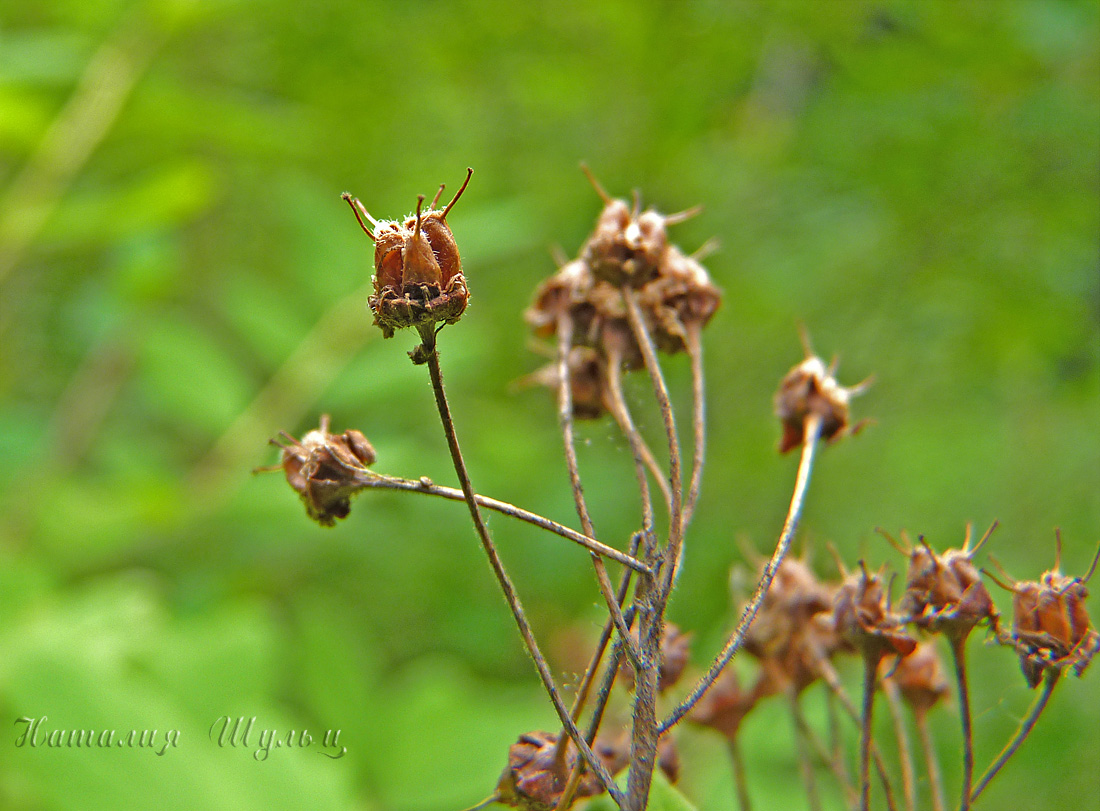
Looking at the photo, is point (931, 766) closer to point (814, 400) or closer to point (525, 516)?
point (814, 400)

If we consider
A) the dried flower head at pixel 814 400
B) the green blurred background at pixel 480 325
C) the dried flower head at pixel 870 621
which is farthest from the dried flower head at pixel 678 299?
the green blurred background at pixel 480 325

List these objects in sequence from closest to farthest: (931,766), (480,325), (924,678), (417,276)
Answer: (417,276) → (931,766) → (924,678) → (480,325)

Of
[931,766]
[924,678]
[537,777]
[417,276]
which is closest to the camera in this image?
[417,276]

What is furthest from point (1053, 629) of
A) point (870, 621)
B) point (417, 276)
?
point (417, 276)

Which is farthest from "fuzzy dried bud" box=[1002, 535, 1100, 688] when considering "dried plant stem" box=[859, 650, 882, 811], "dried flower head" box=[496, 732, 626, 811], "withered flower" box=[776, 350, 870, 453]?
"dried flower head" box=[496, 732, 626, 811]

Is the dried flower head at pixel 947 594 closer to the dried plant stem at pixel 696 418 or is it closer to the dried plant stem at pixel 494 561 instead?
the dried plant stem at pixel 696 418

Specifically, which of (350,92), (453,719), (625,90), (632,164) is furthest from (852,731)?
(350,92)

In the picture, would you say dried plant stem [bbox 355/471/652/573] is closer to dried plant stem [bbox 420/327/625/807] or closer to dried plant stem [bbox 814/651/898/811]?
dried plant stem [bbox 420/327/625/807]
